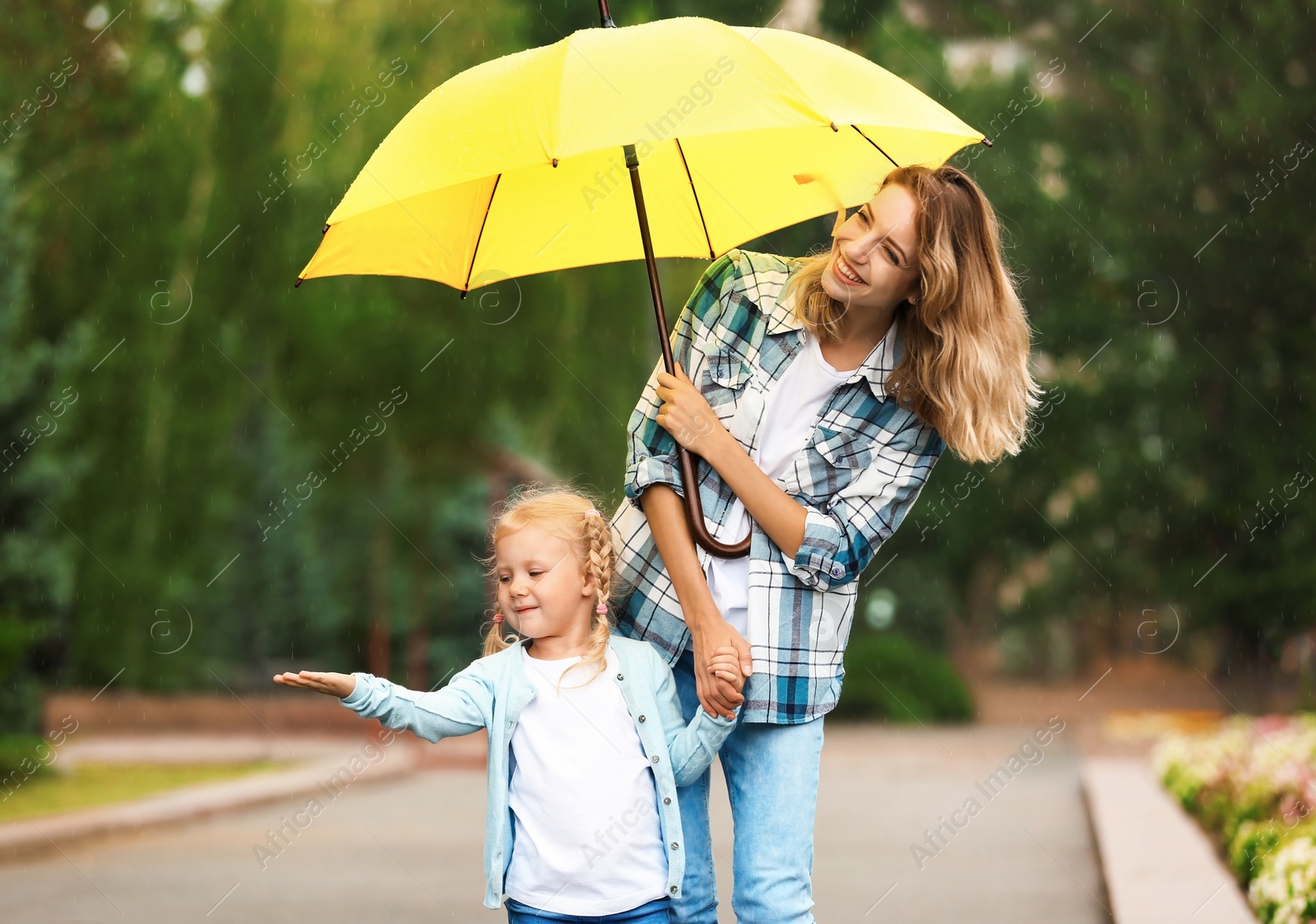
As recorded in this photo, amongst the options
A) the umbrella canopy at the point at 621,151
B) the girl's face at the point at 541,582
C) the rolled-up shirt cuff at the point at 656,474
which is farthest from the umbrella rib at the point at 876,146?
the girl's face at the point at 541,582

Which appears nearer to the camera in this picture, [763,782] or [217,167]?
[763,782]

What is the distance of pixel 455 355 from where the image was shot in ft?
66.4

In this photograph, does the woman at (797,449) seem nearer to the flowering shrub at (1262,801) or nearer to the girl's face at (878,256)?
the girl's face at (878,256)

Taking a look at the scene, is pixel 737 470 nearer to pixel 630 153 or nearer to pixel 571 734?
pixel 571 734

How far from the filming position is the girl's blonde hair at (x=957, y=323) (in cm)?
336

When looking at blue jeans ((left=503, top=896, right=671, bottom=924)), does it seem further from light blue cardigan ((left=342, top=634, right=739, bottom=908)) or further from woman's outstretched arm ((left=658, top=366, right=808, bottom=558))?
woman's outstretched arm ((left=658, top=366, right=808, bottom=558))

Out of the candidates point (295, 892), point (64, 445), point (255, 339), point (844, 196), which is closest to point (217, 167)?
point (255, 339)

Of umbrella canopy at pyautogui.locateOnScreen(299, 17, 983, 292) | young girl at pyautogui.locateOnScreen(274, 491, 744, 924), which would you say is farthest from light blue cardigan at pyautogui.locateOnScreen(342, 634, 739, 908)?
umbrella canopy at pyautogui.locateOnScreen(299, 17, 983, 292)

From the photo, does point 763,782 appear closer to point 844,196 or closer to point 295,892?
point 844,196

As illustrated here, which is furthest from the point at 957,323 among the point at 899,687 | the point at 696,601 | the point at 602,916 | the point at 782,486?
the point at 899,687

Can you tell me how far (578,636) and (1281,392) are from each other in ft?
80.8

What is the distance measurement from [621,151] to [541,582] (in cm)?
114

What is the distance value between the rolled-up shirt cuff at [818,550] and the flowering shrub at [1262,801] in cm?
331

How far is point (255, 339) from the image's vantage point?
20.3m
